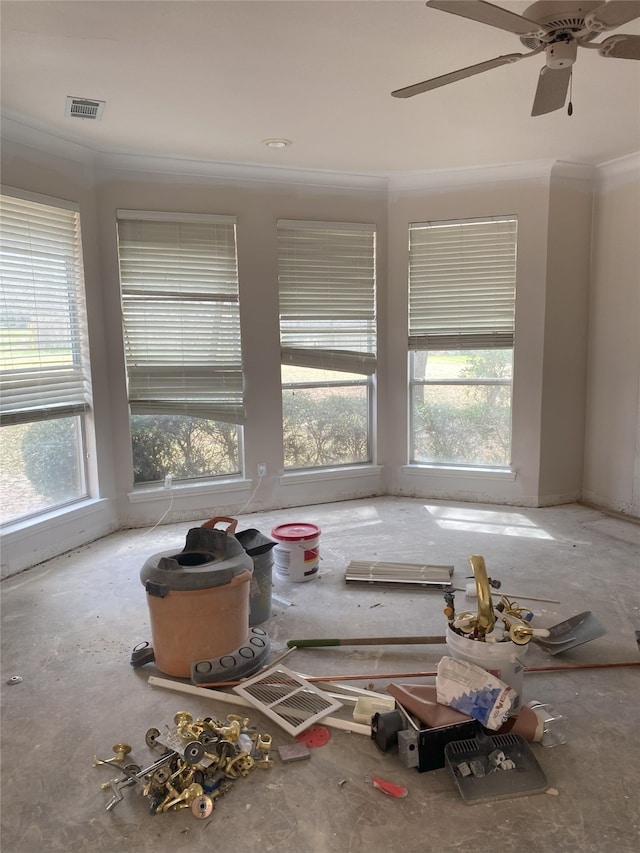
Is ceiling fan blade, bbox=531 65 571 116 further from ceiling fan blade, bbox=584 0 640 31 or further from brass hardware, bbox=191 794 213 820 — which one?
brass hardware, bbox=191 794 213 820

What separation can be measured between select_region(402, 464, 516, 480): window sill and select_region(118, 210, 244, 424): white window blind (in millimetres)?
1747

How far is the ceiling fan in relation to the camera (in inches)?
73.5

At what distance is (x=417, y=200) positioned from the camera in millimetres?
5109

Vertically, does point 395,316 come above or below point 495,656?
above

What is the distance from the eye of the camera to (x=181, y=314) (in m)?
4.67

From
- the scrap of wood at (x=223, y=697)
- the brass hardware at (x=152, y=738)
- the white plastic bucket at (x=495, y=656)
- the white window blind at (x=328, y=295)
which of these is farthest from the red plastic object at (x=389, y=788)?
the white window blind at (x=328, y=295)

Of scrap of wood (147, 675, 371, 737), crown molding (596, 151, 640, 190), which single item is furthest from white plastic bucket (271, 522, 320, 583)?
crown molding (596, 151, 640, 190)

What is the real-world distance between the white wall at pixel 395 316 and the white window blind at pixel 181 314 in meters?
0.09

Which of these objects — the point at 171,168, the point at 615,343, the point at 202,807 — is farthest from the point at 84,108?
the point at 615,343

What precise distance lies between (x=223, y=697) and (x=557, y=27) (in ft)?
9.47

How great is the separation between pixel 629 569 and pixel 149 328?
385 cm

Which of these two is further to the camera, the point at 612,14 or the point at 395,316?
the point at 395,316

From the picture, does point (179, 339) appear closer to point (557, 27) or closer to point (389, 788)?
point (557, 27)

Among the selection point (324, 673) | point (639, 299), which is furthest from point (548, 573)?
point (639, 299)
